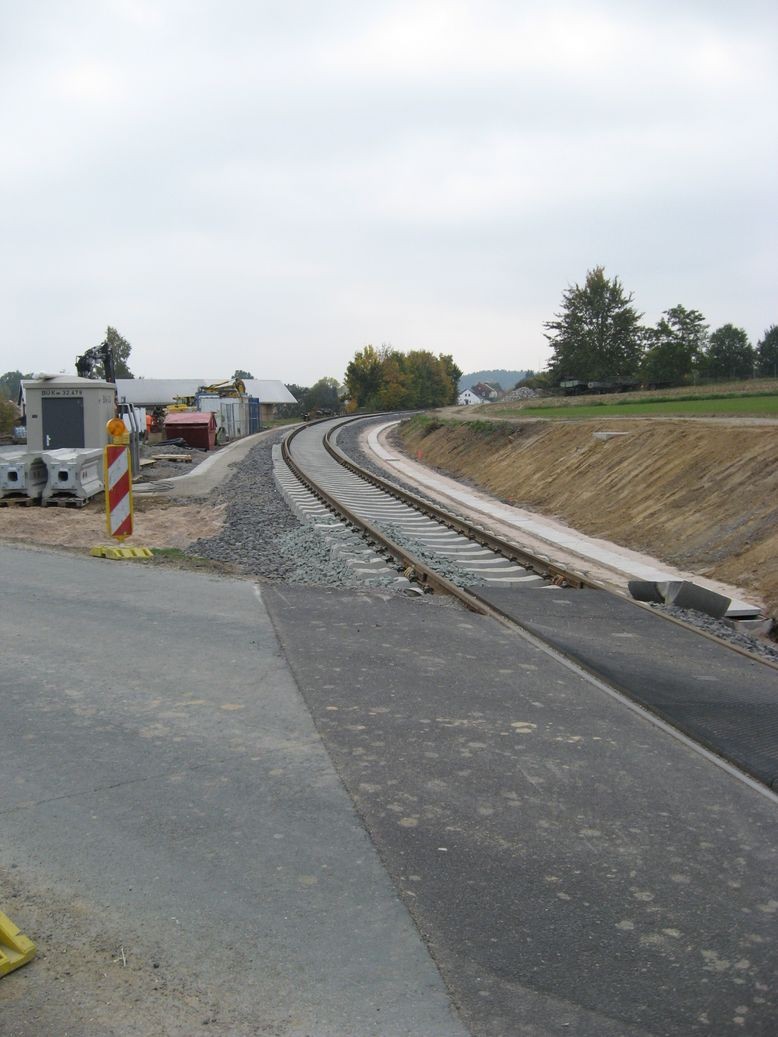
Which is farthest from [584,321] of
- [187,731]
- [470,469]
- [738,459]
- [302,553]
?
[187,731]

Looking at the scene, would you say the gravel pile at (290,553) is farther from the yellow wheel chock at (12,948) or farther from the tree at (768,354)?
the tree at (768,354)

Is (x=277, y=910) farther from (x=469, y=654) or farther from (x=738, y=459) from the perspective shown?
(x=738, y=459)

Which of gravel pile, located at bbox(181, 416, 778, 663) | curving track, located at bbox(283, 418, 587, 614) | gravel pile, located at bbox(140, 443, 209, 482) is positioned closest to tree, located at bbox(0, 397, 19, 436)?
gravel pile, located at bbox(140, 443, 209, 482)

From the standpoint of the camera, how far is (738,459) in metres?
17.9

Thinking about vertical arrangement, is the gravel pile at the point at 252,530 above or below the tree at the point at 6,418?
below

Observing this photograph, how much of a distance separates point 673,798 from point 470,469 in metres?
27.5

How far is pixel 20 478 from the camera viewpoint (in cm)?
1716

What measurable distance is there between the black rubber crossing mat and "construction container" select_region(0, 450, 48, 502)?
10.2 m

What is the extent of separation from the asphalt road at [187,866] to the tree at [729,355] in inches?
2775

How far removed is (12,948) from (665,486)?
678 inches

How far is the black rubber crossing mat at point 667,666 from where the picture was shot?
231 inches

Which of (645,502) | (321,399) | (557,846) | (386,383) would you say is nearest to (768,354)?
(386,383)

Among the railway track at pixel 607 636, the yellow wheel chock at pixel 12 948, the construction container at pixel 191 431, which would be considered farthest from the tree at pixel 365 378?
the yellow wheel chock at pixel 12 948

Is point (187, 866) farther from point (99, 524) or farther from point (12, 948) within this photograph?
point (99, 524)
